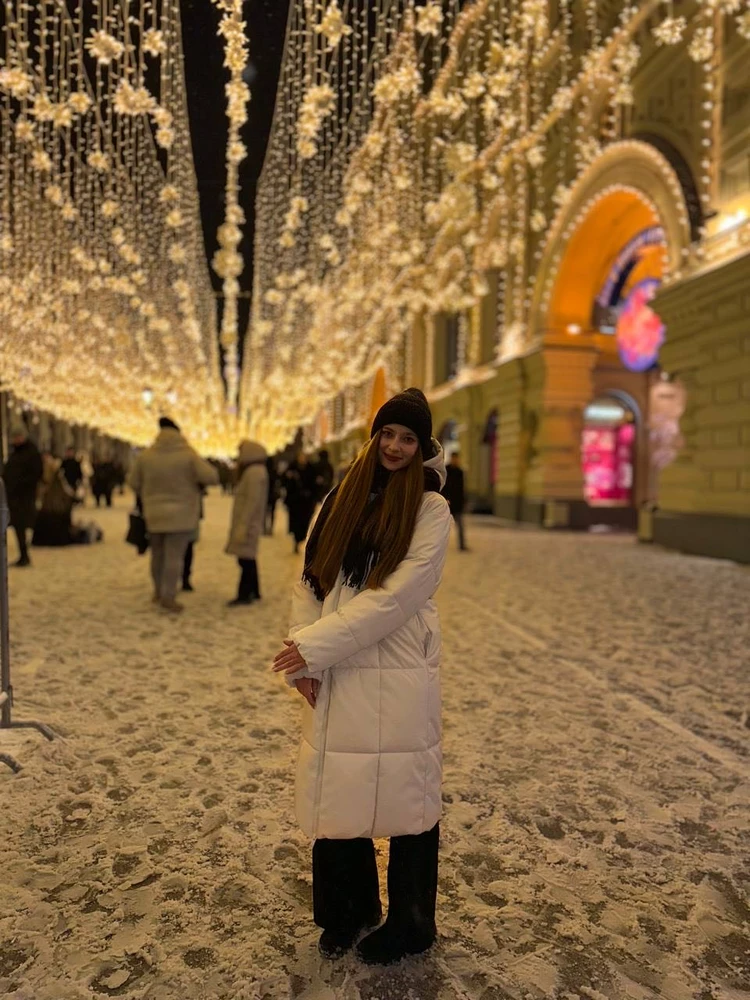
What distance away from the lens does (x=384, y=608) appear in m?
2.18

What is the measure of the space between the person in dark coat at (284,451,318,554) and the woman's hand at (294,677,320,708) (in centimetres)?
1083

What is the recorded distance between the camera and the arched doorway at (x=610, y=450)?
851 inches

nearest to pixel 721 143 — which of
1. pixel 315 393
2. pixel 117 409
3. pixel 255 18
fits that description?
pixel 255 18

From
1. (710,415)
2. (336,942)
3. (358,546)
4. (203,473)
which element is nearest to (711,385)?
(710,415)

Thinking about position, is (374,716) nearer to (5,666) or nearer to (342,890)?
(342,890)

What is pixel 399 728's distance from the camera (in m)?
2.20

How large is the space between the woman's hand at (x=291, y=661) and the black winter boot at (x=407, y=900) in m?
0.65

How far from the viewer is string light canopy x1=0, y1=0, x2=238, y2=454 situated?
7359 mm

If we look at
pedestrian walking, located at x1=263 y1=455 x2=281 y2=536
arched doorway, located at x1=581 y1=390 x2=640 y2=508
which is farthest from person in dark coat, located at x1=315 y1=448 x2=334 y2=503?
arched doorway, located at x1=581 y1=390 x2=640 y2=508

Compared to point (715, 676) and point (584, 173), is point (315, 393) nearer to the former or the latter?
point (584, 173)

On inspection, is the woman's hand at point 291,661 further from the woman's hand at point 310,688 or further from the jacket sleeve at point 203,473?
the jacket sleeve at point 203,473

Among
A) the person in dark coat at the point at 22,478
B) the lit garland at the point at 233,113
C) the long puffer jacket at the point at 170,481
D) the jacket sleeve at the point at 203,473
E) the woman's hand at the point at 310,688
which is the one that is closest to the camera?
the woman's hand at the point at 310,688

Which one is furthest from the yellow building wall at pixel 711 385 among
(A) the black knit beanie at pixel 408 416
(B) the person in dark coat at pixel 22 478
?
(A) the black knit beanie at pixel 408 416

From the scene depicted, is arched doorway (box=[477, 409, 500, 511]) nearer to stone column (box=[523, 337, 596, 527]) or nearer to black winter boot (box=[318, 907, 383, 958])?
stone column (box=[523, 337, 596, 527])
